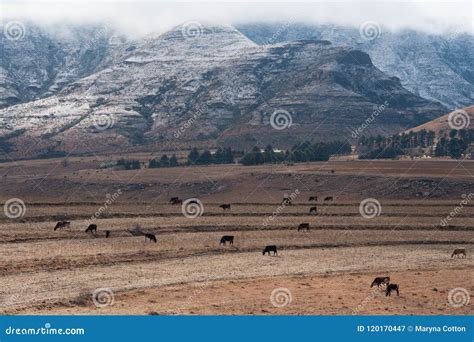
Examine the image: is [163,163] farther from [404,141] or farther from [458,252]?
[458,252]

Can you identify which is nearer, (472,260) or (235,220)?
(472,260)

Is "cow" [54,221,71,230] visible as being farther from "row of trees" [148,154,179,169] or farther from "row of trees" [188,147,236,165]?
"row of trees" [188,147,236,165]

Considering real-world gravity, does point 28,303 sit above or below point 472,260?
below

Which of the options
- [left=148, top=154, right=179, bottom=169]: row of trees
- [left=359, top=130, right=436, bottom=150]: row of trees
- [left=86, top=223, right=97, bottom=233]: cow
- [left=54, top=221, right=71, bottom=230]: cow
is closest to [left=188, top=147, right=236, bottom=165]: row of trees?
[left=148, top=154, right=179, bottom=169]: row of trees

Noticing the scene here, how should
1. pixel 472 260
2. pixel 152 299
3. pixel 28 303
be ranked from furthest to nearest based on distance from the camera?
pixel 472 260 < pixel 152 299 < pixel 28 303

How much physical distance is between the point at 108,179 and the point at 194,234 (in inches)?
2922

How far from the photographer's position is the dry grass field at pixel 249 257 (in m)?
34.5

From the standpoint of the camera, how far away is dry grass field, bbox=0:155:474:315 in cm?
3450

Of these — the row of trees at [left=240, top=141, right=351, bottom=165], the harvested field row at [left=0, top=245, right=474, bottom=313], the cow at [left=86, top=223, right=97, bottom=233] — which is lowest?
the harvested field row at [left=0, top=245, right=474, bottom=313]

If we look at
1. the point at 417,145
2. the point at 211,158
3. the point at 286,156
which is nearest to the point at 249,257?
the point at 286,156

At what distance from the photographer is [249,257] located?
50.8m

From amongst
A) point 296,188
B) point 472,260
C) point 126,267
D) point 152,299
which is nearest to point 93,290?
point 152,299

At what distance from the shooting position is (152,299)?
3456cm

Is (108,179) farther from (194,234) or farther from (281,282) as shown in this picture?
(281,282)
